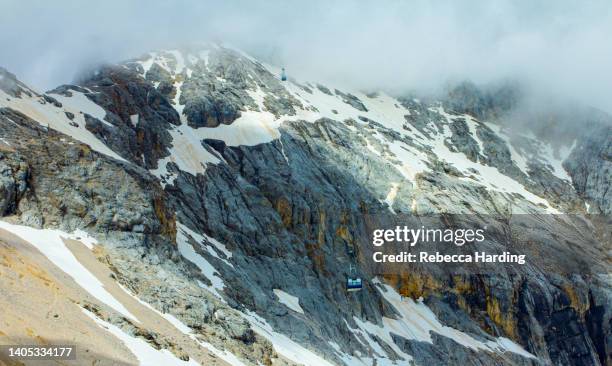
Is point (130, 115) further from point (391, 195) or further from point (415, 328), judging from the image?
point (415, 328)

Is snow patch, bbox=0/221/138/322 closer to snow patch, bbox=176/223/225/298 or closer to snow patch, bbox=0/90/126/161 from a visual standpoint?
snow patch, bbox=176/223/225/298

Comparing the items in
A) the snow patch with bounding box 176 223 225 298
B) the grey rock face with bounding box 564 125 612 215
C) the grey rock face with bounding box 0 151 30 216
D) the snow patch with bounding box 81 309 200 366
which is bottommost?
the snow patch with bounding box 81 309 200 366

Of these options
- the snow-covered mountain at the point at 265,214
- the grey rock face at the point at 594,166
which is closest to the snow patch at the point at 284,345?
the snow-covered mountain at the point at 265,214

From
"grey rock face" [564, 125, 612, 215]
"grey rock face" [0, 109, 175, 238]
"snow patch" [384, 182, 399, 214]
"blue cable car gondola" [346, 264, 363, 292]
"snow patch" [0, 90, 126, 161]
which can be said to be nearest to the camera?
"grey rock face" [0, 109, 175, 238]

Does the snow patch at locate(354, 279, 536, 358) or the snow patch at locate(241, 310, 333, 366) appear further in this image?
the snow patch at locate(354, 279, 536, 358)

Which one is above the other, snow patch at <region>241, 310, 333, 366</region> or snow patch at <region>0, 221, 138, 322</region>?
snow patch at <region>0, 221, 138, 322</region>

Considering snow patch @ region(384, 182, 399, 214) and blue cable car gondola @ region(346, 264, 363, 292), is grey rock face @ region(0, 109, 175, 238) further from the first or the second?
snow patch @ region(384, 182, 399, 214)

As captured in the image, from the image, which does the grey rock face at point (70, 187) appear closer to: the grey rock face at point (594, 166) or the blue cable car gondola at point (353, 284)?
the blue cable car gondola at point (353, 284)

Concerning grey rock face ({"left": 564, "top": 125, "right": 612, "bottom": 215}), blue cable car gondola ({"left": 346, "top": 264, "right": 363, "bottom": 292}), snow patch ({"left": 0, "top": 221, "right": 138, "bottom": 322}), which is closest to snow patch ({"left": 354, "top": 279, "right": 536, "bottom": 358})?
blue cable car gondola ({"left": 346, "top": 264, "right": 363, "bottom": 292})

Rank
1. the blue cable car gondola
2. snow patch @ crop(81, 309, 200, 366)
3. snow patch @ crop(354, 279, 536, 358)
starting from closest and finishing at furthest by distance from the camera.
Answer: snow patch @ crop(81, 309, 200, 366) < snow patch @ crop(354, 279, 536, 358) < the blue cable car gondola
